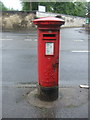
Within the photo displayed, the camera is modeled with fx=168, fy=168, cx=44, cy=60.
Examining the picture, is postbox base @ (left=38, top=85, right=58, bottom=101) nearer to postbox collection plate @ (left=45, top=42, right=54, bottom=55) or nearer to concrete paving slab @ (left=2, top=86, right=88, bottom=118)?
concrete paving slab @ (left=2, top=86, right=88, bottom=118)

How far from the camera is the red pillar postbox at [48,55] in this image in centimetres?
300

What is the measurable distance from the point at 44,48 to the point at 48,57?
0.61 feet

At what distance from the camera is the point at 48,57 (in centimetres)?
317

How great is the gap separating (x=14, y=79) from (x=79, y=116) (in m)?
2.30

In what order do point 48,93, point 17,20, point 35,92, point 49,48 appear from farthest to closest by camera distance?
point 17,20, point 35,92, point 48,93, point 49,48

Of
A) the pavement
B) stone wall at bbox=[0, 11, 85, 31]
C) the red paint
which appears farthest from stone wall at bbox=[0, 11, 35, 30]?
the red paint

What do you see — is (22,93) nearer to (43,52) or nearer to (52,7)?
(43,52)

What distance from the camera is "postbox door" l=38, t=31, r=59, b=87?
121 inches

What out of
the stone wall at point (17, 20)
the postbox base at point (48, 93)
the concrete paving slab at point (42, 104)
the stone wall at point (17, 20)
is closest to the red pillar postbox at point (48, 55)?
the postbox base at point (48, 93)

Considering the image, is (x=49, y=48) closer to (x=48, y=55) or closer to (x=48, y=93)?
(x=48, y=55)

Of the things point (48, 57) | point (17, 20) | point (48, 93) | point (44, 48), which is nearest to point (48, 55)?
point (48, 57)

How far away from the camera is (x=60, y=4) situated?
39.7 meters

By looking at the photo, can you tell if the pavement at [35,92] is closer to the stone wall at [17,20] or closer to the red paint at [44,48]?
the red paint at [44,48]

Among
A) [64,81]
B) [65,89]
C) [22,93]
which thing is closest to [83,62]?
[64,81]
